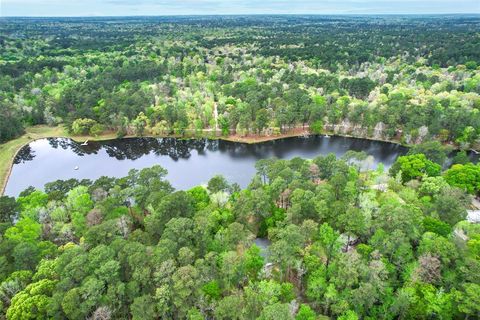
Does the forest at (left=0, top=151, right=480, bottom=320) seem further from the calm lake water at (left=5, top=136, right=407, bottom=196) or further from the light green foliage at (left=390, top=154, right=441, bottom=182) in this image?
the calm lake water at (left=5, top=136, right=407, bottom=196)

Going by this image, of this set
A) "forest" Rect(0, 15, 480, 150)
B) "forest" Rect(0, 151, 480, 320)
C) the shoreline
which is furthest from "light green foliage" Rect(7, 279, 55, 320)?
the shoreline

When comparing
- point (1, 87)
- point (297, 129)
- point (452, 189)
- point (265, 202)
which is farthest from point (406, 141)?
point (1, 87)

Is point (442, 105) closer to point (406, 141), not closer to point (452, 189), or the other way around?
point (406, 141)

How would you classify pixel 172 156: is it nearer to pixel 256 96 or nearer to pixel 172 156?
pixel 172 156

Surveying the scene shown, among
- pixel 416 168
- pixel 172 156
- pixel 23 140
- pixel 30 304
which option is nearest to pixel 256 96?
pixel 172 156

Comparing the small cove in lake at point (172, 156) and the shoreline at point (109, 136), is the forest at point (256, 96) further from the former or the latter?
the small cove in lake at point (172, 156)
